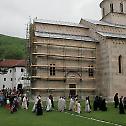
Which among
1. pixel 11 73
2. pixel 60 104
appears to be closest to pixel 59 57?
pixel 60 104

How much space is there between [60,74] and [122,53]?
323 inches

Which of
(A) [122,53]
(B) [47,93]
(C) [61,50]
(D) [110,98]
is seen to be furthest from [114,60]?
(B) [47,93]

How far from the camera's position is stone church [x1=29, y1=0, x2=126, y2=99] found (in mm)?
30812

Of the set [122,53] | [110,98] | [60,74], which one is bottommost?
[110,98]

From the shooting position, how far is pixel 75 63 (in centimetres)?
3247

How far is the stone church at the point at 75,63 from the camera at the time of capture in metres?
30.8

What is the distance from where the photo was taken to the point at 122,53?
1278 inches

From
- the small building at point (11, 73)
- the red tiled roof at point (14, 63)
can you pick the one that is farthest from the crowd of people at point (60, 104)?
the red tiled roof at point (14, 63)

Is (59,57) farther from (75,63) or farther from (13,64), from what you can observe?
(13,64)

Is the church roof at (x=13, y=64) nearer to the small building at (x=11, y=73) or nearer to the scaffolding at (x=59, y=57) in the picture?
→ the small building at (x=11, y=73)

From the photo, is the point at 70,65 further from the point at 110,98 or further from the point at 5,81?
the point at 5,81

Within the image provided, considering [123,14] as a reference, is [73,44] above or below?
below

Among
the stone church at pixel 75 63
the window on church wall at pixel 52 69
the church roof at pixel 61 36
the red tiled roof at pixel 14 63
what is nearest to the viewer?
the stone church at pixel 75 63

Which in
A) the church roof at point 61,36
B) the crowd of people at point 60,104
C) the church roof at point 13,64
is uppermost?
the church roof at point 61,36
